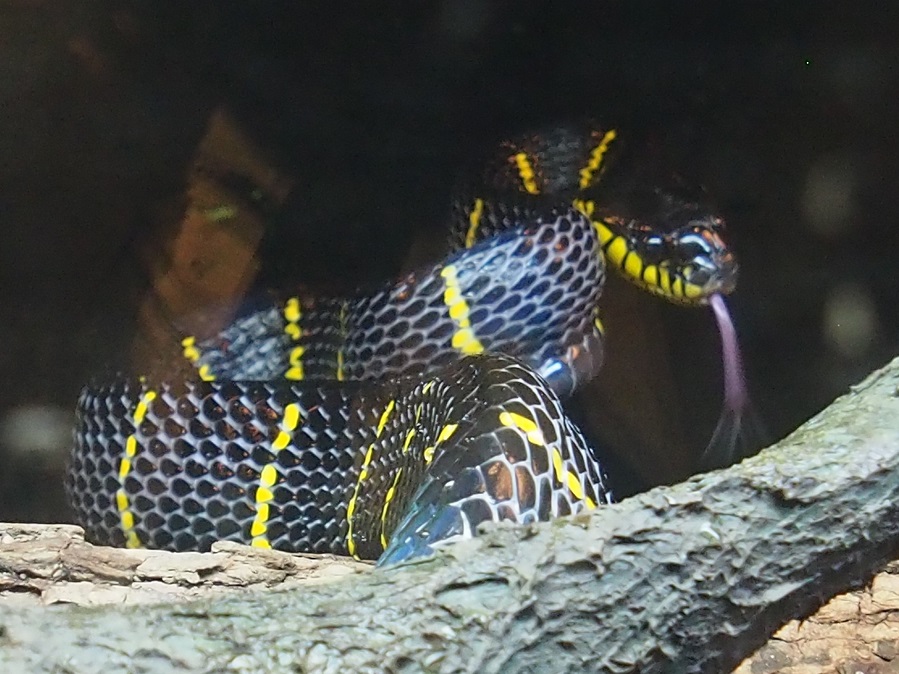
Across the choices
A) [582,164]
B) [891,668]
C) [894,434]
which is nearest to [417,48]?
[582,164]

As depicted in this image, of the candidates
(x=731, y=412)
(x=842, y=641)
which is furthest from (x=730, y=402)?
(x=842, y=641)

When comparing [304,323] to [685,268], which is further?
[685,268]

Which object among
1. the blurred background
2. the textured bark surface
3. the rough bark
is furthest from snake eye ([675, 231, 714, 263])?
the rough bark

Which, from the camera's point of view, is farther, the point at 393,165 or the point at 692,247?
the point at 692,247

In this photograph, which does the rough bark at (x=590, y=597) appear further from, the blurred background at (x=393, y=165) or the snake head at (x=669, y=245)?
the snake head at (x=669, y=245)

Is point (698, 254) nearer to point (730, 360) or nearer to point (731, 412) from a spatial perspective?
point (730, 360)

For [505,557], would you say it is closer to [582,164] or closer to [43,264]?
[43,264]
